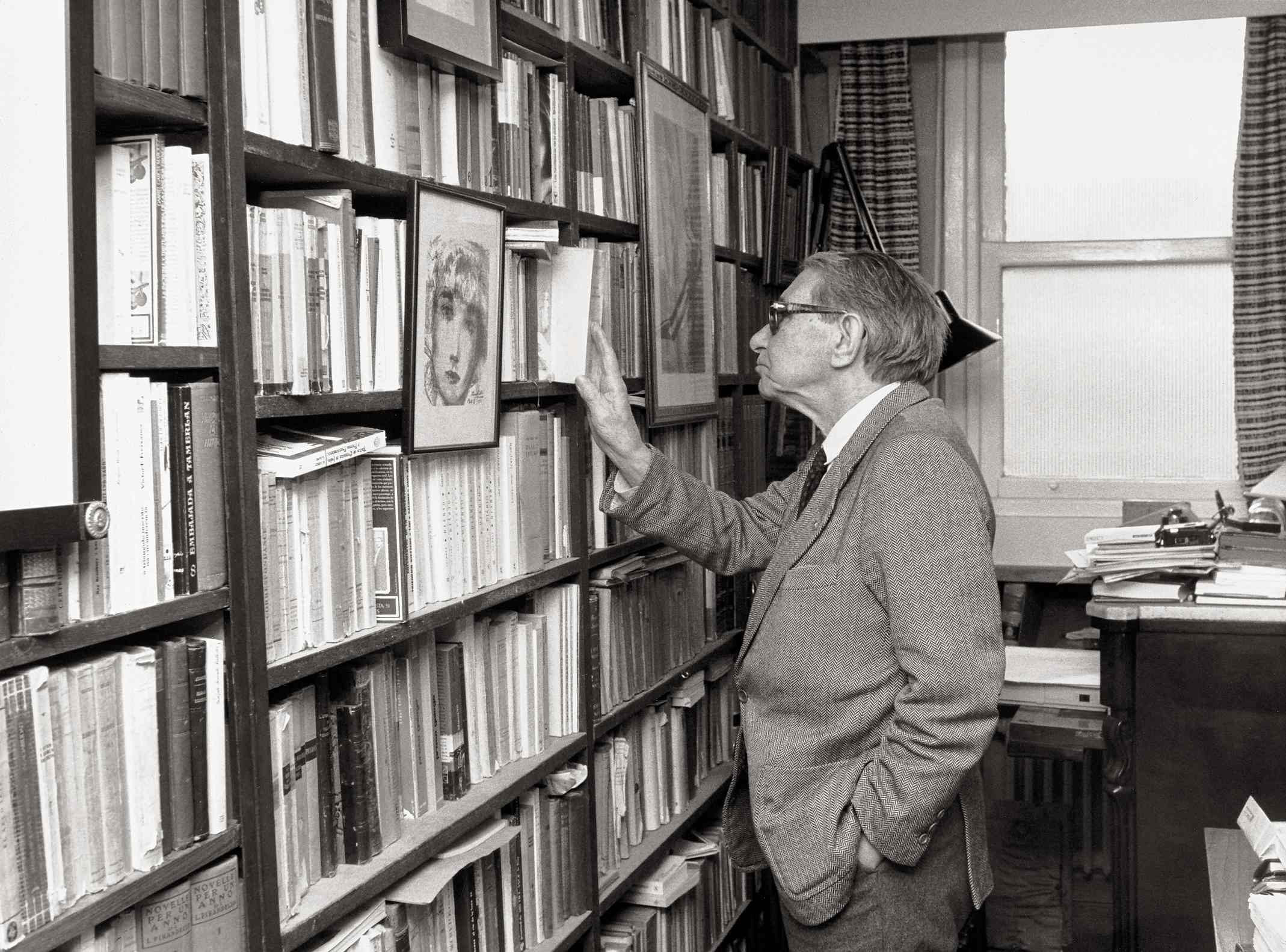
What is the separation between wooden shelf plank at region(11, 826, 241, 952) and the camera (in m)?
1.23

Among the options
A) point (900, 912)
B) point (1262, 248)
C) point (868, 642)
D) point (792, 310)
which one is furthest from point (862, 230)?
point (900, 912)

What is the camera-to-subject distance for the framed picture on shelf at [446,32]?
179 centimetres

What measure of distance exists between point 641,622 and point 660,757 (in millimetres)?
335

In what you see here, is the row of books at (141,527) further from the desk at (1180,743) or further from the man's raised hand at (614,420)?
the desk at (1180,743)

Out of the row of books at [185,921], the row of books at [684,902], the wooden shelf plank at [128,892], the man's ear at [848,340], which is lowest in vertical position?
the row of books at [684,902]

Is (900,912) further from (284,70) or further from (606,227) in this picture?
(284,70)

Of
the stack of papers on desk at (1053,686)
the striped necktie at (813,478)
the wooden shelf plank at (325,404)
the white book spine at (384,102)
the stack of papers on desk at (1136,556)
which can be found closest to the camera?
the wooden shelf plank at (325,404)

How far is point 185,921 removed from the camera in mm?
1427

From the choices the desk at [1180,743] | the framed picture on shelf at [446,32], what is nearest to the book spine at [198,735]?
the framed picture on shelf at [446,32]

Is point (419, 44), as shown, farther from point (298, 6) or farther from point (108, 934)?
point (108, 934)

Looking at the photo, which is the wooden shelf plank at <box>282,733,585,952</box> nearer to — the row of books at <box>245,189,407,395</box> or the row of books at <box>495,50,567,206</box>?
the row of books at <box>245,189,407,395</box>

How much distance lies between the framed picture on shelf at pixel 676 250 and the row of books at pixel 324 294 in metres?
0.95

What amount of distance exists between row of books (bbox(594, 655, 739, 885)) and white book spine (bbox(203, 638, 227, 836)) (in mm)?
1154

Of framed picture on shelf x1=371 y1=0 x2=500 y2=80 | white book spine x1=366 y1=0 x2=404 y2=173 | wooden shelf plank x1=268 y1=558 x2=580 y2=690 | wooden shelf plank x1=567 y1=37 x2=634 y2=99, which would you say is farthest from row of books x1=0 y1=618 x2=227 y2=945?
wooden shelf plank x1=567 y1=37 x2=634 y2=99
